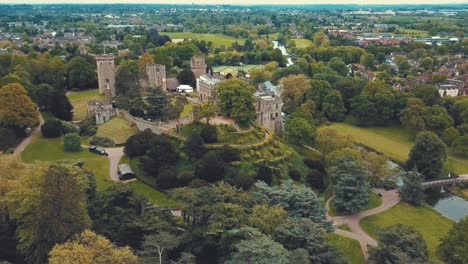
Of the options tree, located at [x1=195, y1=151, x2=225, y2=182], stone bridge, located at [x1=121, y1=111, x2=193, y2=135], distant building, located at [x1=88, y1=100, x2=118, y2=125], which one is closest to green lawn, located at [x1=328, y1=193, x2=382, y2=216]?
tree, located at [x1=195, y1=151, x2=225, y2=182]

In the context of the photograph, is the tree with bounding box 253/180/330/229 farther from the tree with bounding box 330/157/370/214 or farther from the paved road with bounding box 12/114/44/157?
the paved road with bounding box 12/114/44/157

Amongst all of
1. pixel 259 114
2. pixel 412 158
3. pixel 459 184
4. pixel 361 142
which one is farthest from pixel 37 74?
pixel 459 184

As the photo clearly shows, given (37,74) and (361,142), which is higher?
(37,74)

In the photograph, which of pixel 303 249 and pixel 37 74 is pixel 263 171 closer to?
pixel 303 249

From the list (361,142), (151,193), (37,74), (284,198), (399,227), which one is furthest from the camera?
(37,74)

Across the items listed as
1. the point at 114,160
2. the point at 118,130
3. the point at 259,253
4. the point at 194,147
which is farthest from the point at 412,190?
the point at 118,130

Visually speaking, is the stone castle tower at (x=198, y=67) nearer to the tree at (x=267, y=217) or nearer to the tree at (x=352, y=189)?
the tree at (x=352, y=189)

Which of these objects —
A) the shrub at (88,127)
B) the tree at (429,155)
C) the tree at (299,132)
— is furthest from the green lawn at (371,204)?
the shrub at (88,127)
